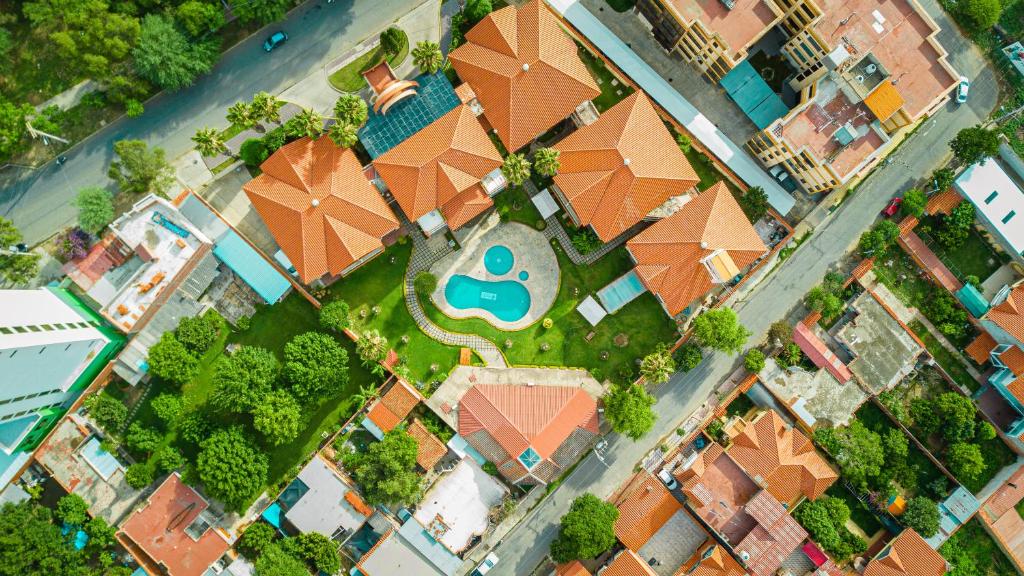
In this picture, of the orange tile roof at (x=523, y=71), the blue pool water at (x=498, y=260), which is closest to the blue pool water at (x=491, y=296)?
the blue pool water at (x=498, y=260)

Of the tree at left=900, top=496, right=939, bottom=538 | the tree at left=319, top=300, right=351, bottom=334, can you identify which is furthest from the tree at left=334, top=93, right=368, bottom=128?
the tree at left=900, top=496, right=939, bottom=538

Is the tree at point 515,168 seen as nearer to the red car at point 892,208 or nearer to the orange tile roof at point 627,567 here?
the orange tile roof at point 627,567

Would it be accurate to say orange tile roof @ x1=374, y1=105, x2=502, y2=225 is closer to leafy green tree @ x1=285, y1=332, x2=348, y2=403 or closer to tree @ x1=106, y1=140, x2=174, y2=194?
leafy green tree @ x1=285, y1=332, x2=348, y2=403

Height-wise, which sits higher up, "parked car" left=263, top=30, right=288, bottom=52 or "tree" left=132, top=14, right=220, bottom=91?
"tree" left=132, top=14, right=220, bottom=91

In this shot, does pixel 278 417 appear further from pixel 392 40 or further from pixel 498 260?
pixel 392 40

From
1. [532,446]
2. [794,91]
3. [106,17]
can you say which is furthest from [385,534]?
[794,91]

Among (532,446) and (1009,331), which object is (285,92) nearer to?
(532,446)
